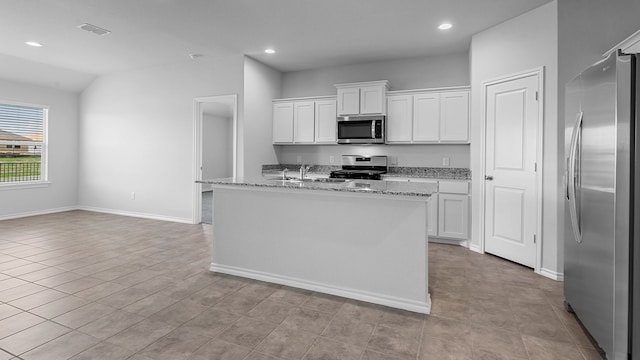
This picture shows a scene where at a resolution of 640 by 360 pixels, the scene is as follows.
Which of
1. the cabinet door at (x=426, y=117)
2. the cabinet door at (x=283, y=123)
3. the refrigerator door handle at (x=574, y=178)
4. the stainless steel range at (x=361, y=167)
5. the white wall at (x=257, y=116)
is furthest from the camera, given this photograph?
the cabinet door at (x=283, y=123)

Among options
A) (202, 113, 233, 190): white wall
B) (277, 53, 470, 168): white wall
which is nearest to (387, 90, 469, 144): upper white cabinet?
(277, 53, 470, 168): white wall

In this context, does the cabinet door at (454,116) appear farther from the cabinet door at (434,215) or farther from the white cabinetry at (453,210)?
the cabinet door at (434,215)

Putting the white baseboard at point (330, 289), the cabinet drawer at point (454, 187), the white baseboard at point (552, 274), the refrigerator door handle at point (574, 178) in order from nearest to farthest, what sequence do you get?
the refrigerator door handle at point (574, 178) < the white baseboard at point (330, 289) < the white baseboard at point (552, 274) < the cabinet drawer at point (454, 187)

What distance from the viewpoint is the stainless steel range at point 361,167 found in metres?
5.18

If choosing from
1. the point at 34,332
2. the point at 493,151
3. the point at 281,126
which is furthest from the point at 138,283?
the point at 493,151

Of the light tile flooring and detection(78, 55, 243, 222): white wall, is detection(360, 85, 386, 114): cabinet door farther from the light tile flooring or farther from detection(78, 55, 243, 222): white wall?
the light tile flooring

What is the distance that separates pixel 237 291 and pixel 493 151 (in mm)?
3308

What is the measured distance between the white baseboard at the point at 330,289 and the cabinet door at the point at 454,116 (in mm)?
2731

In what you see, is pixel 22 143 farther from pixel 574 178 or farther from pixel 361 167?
pixel 574 178

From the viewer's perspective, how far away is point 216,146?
1049cm

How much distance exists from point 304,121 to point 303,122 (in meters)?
0.02

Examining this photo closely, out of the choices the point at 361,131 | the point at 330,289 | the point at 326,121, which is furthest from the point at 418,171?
the point at 330,289

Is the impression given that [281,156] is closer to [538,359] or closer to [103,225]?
[103,225]

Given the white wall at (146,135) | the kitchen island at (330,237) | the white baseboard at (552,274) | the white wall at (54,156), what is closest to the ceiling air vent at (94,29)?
the white wall at (146,135)
